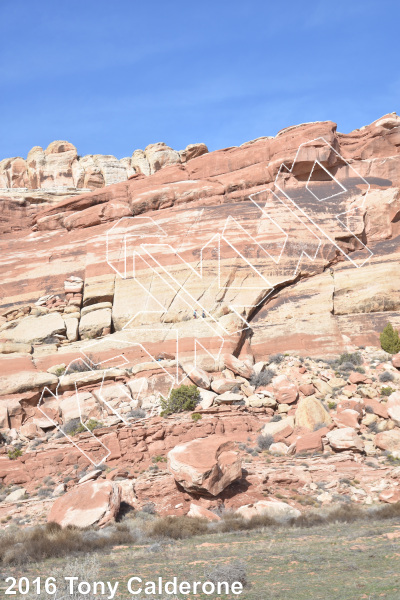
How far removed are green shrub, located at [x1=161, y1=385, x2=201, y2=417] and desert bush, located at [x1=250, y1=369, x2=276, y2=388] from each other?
3386 millimetres

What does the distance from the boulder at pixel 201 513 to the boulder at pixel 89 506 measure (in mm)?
2441

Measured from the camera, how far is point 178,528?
16.0m

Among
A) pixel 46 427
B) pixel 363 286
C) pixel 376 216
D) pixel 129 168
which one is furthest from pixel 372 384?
pixel 129 168

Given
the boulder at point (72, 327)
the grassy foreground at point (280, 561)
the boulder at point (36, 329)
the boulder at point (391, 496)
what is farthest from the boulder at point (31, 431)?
the boulder at point (391, 496)

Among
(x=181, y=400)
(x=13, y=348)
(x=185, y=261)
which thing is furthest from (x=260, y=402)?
(x=13, y=348)

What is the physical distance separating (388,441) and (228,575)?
14.0m

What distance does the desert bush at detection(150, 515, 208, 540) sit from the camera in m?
15.7

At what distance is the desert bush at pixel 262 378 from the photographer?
27938 millimetres

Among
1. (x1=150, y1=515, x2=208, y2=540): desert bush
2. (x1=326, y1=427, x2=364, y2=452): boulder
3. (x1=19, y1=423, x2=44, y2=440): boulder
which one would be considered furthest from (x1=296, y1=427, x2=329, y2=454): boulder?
(x1=19, y1=423, x2=44, y2=440): boulder

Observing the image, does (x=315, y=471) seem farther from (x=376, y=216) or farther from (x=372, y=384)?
(x=376, y=216)

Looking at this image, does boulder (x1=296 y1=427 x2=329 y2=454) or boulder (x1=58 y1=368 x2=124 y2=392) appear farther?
boulder (x1=58 y1=368 x2=124 y2=392)

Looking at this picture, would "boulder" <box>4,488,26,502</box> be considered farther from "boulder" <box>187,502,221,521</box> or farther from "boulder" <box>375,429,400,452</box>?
"boulder" <box>375,429,400,452</box>

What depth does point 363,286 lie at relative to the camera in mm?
32438

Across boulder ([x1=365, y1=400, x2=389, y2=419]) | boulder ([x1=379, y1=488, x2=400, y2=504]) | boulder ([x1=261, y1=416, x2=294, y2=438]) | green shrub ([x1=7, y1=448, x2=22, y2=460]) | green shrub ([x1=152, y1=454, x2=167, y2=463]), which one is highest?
boulder ([x1=365, y1=400, x2=389, y2=419])
